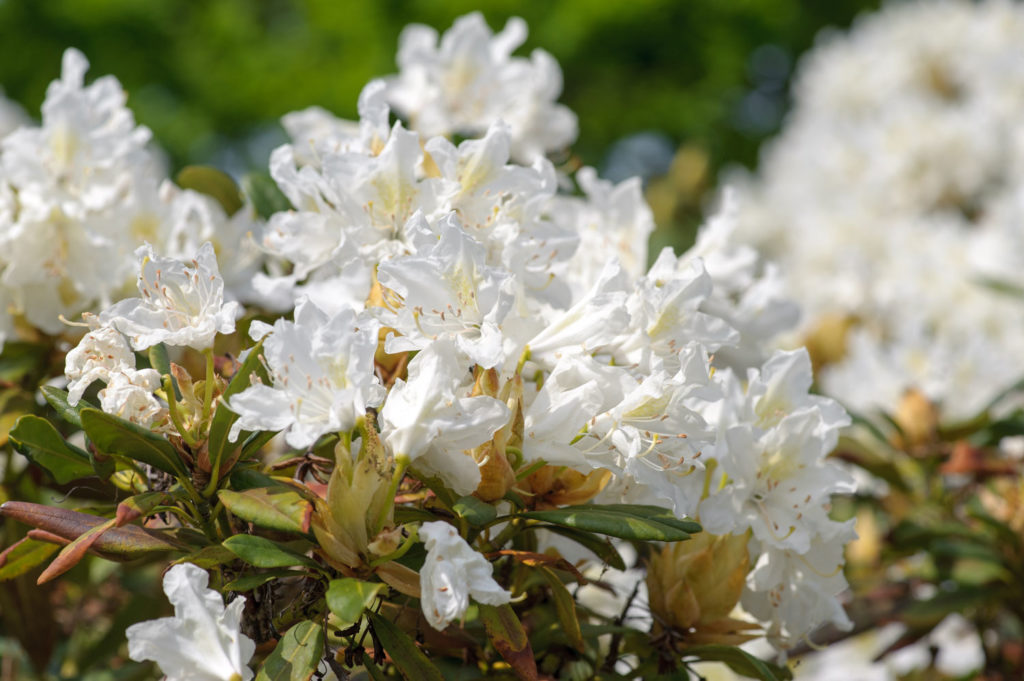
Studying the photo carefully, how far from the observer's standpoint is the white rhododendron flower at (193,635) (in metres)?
0.80

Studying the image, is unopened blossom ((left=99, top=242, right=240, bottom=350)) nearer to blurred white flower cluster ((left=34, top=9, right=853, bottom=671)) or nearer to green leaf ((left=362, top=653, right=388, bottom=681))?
blurred white flower cluster ((left=34, top=9, right=853, bottom=671))

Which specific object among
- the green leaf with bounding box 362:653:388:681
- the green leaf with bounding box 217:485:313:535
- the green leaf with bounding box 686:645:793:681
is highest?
the green leaf with bounding box 217:485:313:535

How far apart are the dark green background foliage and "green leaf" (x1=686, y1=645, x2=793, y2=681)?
644cm

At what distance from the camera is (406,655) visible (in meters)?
0.87

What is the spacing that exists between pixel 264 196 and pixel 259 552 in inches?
25.3

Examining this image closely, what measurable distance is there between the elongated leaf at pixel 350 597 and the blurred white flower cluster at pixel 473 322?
50 millimetres

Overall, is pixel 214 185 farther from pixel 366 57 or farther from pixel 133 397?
pixel 366 57

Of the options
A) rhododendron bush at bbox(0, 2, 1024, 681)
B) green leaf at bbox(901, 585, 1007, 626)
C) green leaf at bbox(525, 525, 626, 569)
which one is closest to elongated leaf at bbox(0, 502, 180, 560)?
rhododendron bush at bbox(0, 2, 1024, 681)

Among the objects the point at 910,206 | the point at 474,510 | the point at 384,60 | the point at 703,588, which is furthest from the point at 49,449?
the point at 384,60

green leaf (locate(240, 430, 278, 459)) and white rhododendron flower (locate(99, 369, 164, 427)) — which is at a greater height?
white rhododendron flower (locate(99, 369, 164, 427))

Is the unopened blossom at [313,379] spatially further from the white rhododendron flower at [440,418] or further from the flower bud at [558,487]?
the flower bud at [558,487]

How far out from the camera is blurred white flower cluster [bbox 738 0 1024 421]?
2.07 metres

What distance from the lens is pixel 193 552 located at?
2.89ft

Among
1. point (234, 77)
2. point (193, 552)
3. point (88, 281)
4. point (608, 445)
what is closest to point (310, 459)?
point (193, 552)
